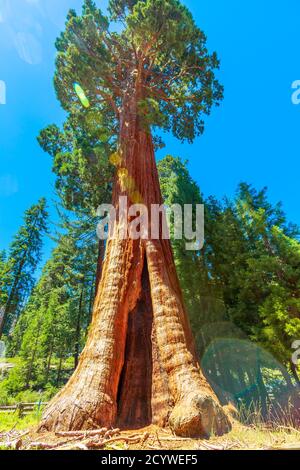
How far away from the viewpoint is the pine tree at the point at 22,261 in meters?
16.3

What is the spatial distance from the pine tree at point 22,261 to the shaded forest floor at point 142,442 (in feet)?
48.9

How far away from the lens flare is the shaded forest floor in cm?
812

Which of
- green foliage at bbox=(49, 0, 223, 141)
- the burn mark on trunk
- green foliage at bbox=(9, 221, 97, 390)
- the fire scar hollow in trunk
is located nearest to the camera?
the fire scar hollow in trunk

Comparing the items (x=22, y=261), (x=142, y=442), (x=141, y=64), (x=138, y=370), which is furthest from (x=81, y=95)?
(x=22, y=261)

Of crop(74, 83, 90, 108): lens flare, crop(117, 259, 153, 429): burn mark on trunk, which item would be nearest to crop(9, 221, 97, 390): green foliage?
crop(74, 83, 90, 108): lens flare

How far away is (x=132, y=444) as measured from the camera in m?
2.36

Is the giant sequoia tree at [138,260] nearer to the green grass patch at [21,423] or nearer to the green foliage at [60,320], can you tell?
the green grass patch at [21,423]

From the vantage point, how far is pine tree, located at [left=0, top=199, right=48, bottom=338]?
16.3 m

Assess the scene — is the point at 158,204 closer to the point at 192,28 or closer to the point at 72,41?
the point at 192,28

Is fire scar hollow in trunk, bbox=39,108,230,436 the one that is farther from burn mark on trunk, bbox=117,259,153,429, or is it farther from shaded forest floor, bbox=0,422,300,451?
shaded forest floor, bbox=0,422,300,451

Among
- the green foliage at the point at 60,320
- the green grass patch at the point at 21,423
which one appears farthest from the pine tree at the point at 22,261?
the green grass patch at the point at 21,423

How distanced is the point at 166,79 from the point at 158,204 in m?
5.39

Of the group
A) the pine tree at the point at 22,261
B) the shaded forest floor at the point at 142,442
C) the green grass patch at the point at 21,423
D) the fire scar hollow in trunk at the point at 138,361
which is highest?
the pine tree at the point at 22,261
